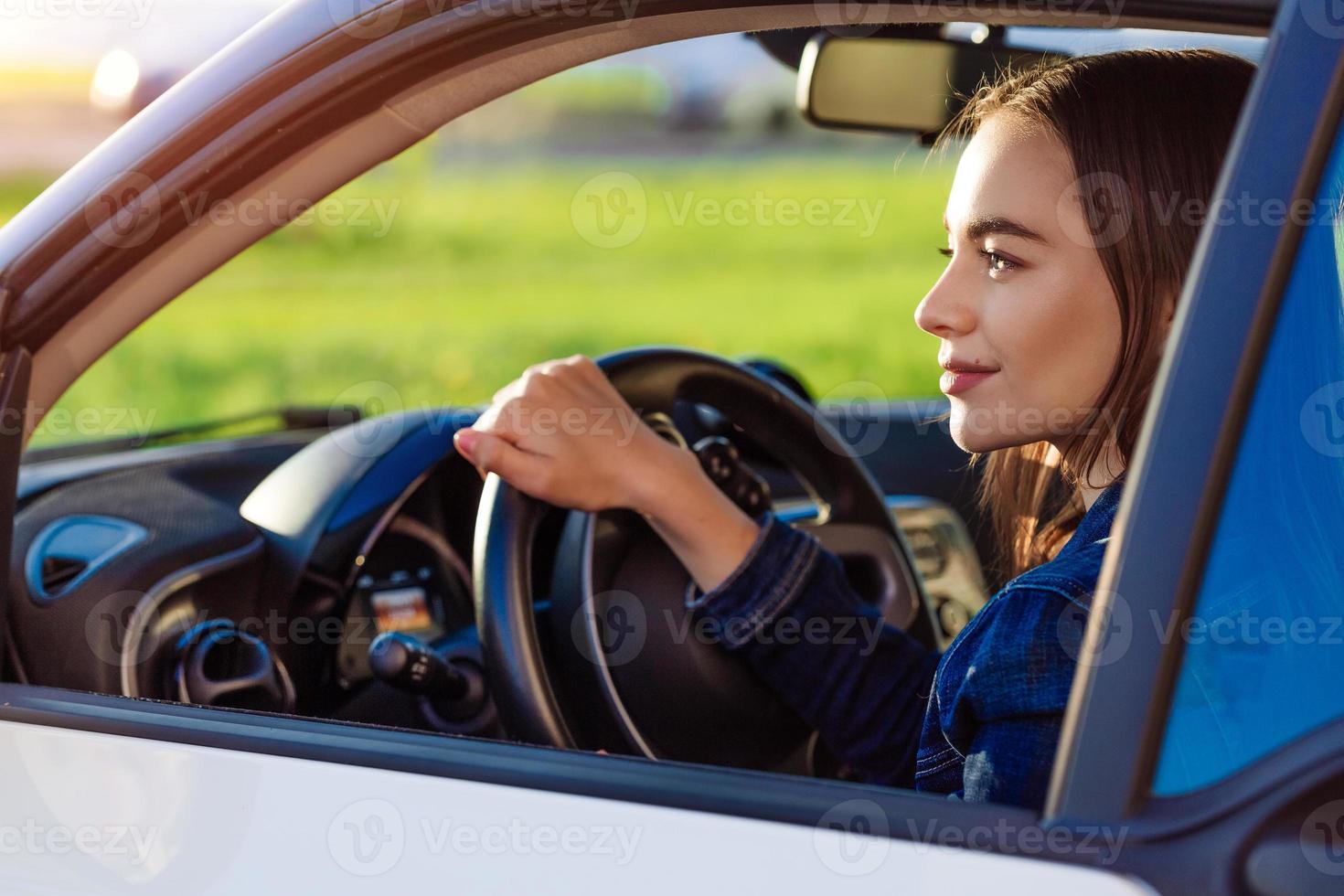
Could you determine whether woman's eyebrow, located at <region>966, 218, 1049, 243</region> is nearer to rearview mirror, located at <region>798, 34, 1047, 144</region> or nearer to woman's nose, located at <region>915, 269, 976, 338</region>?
woman's nose, located at <region>915, 269, 976, 338</region>

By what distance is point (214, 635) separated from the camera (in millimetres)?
1763

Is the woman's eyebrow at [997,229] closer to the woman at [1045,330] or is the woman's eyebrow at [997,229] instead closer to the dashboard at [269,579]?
the woman at [1045,330]

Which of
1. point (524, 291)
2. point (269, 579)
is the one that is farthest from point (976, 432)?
point (524, 291)

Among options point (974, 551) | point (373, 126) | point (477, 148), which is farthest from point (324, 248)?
point (373, 126)

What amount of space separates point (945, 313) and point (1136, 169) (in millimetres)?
241

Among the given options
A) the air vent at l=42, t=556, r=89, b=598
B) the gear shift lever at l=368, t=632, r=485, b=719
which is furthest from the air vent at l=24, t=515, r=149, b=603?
the gear shift lever at l=368, t=632, r=485, b=719

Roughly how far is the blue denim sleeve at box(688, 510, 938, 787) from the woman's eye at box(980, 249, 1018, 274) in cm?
50

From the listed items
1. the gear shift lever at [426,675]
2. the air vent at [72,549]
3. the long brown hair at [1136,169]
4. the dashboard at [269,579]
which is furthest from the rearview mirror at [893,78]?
the air vent at [72,549]

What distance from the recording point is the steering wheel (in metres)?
1.59

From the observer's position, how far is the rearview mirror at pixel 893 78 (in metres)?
2.31

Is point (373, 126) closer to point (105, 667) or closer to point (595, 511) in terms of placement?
point (595, 511)

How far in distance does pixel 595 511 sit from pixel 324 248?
12.6 meters

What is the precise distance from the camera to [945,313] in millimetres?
1447

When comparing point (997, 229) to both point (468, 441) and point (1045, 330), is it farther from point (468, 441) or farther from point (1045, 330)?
point (468, 441)
